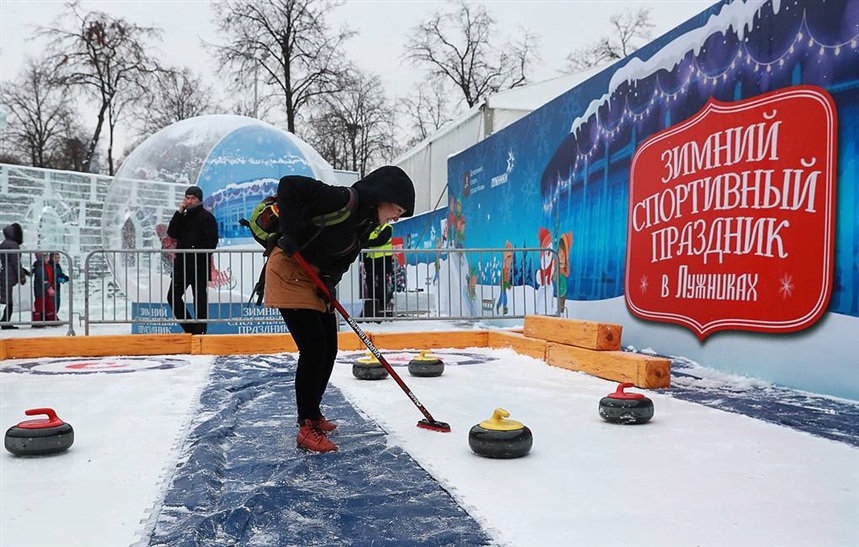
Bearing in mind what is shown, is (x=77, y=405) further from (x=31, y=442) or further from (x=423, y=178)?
(x=423, y=178)

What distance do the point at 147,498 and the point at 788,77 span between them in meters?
5.27

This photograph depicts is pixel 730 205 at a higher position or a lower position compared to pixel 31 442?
higher

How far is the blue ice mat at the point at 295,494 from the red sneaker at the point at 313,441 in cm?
5

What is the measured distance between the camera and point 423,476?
3.18m

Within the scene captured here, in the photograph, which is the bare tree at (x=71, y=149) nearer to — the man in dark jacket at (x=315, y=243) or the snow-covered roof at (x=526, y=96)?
the snow-covered roof at (x=526, y=96)

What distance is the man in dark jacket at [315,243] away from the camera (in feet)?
12.1

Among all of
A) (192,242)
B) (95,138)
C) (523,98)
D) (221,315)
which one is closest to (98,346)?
(192,242)

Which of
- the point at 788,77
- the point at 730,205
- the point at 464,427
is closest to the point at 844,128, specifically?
the point at 788,77

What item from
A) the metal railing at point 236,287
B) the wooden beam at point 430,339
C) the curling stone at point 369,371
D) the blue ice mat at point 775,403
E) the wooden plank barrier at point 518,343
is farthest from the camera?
the metal railing at point 236,287

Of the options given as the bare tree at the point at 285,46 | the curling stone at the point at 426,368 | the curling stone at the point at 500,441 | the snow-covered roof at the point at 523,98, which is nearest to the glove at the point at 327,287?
the curling stone at the point at 500,441

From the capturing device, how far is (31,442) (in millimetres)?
3498

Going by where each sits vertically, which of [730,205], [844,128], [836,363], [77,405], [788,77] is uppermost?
[788,77]

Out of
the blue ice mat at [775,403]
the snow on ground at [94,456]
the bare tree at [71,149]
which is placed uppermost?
the bare tree at [71,149]

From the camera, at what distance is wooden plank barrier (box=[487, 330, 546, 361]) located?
7.36 metres
